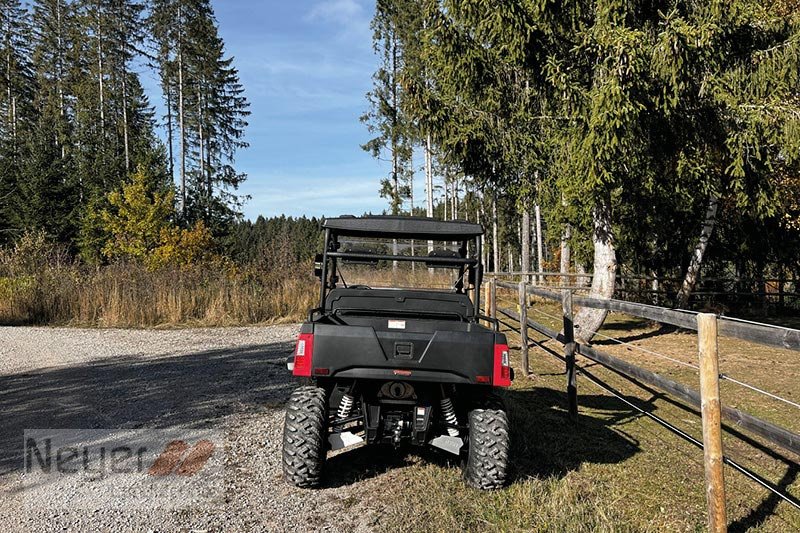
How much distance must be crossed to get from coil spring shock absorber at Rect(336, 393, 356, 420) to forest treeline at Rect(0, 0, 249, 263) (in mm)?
27404

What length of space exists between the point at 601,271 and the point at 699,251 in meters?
5.17

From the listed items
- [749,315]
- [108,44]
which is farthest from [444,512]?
[108,44]

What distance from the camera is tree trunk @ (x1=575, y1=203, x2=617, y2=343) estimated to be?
11258mm

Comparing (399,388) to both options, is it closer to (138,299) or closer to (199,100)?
(138,299)

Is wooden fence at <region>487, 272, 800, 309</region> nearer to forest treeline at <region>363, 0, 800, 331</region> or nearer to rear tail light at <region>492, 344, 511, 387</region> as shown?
forest treeline at <region>363, 0, 800, 331</region>

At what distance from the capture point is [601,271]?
1138 cm

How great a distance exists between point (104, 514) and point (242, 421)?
2.21 meters

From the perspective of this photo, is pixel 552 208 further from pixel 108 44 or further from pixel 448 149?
pixel 108 44

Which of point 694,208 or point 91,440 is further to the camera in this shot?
point 694,208

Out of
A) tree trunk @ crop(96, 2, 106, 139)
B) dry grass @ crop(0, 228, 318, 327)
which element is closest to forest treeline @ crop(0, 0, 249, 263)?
tree trunk @ crop(96, 2, 106, 139)

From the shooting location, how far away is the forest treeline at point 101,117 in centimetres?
3191

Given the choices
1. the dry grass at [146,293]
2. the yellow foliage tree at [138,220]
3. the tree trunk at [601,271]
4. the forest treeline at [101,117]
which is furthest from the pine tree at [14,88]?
the tree trunk at [601,271]

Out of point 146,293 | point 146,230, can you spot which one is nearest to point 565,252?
point 146,293

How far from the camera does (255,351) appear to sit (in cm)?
1010
